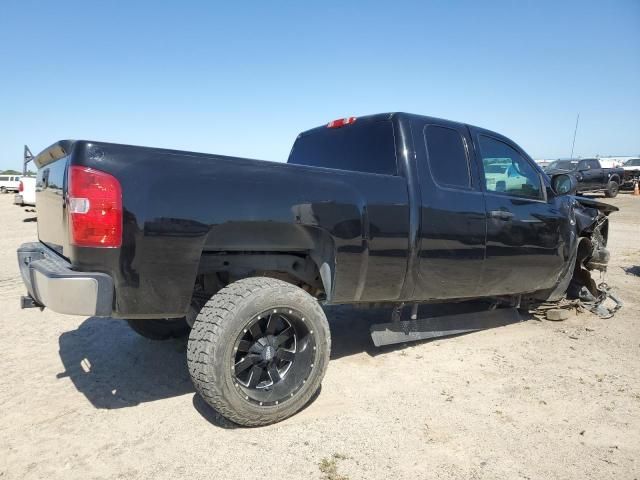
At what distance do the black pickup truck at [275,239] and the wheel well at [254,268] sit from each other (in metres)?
0.01

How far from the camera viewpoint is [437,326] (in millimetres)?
4094

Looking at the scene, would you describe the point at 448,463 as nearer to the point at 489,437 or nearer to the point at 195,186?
the point at 489,437

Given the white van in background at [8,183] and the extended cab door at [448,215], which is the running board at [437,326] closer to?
the extended cab door at [448,215]

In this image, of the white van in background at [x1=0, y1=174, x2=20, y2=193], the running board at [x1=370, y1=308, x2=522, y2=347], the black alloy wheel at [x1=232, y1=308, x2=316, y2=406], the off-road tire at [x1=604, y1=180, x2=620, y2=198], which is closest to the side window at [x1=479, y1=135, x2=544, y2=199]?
the running board at [x1=370, y1=308, x2=522, y2=347]

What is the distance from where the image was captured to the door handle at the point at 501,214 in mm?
3774

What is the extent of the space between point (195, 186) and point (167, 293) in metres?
0.60

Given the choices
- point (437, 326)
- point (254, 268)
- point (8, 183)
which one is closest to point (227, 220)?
point (254, 268)

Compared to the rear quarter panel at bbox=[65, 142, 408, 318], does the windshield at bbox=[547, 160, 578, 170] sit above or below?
above

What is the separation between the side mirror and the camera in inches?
173

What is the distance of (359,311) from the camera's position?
530cm

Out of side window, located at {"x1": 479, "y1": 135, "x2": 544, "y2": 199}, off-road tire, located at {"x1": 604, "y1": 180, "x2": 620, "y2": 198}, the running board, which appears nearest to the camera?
the running board

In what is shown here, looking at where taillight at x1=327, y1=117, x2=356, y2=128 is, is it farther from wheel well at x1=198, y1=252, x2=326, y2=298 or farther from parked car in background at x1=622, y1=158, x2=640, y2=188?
parked car in background at x1=622, y1=158, x2=640, y2=188

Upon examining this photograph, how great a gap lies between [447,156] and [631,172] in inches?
1082

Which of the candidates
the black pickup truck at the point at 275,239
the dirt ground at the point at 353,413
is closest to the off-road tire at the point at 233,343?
the black pickup truck at the point at 275,239
